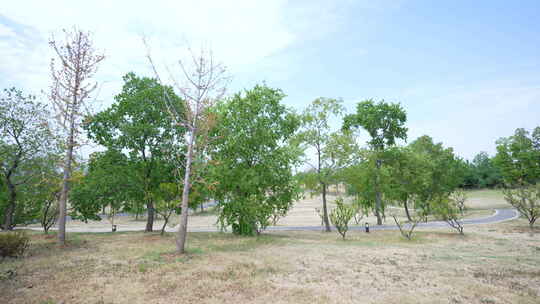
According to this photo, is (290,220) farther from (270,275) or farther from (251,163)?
(270,275)

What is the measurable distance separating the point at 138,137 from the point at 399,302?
21000mm

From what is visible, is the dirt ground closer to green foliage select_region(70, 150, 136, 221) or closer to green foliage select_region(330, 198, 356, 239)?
green foliage select_region(330, 198, 356, 239)

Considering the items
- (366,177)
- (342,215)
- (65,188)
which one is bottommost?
(342,215)

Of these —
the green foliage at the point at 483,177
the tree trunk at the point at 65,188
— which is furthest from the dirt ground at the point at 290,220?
the green foliage at the point at 483,177

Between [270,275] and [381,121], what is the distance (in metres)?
27.3

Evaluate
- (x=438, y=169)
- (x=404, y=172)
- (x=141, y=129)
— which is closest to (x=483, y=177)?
(x=438, y=169)

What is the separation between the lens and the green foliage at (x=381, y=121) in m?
32.5

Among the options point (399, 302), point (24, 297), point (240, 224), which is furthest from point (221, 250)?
point (399, 302)

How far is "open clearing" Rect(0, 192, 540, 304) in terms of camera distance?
7805mm

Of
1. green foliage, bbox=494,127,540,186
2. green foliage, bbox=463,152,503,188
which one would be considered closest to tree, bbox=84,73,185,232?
green foliage, bbox=494,127,540,186

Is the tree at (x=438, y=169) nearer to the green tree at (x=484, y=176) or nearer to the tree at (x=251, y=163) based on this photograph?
the tree at (x=251, y=163)

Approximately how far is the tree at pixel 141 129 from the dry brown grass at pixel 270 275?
27.4 feet

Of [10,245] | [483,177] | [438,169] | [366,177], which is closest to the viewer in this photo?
[10,245]

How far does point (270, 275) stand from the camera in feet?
32.3
